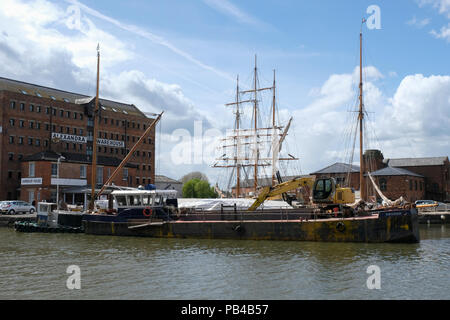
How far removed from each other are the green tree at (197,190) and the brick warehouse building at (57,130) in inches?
632

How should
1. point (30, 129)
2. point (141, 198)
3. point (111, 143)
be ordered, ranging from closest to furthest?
1. point (141, 198)
2. point (30, 129)
3. point (111, 143)

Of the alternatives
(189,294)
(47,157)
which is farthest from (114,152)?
(189,294)

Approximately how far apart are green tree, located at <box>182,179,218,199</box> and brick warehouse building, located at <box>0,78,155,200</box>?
16053mm

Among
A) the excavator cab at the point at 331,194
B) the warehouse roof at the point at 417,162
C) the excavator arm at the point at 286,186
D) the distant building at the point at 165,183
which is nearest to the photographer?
the excavator cab at the point at 331,194

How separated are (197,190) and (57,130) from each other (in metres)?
39.5

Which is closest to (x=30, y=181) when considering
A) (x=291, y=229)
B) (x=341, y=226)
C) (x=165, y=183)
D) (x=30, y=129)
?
(x=30, y=129)

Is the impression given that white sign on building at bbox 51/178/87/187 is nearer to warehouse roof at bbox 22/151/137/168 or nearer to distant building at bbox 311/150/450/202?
warehouse roof at bbox 22/151/137/168

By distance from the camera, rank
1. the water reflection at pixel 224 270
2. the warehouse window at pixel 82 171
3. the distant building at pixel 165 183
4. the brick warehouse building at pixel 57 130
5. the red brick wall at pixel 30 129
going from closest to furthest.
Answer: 1. the water reflection at pixel 224 270
2. the red brick wall at pixel 30 129
3. the brick warehouse building at pixel 57 130
4. the warehouse window at pixel 82 171
5. the distant building at pixel 165 183

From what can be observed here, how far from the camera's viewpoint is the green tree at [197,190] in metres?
108

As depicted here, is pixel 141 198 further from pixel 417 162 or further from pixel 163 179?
pixel 417 162

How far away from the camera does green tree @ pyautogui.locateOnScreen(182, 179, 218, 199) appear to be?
354 ft

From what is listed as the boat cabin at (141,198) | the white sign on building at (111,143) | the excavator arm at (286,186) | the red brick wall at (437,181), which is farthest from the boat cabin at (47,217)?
the red brick wall at (437,181)

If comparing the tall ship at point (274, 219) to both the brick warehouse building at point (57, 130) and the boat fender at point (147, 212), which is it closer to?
the boat fender at point (147, 212)

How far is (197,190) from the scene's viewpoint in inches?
4254
